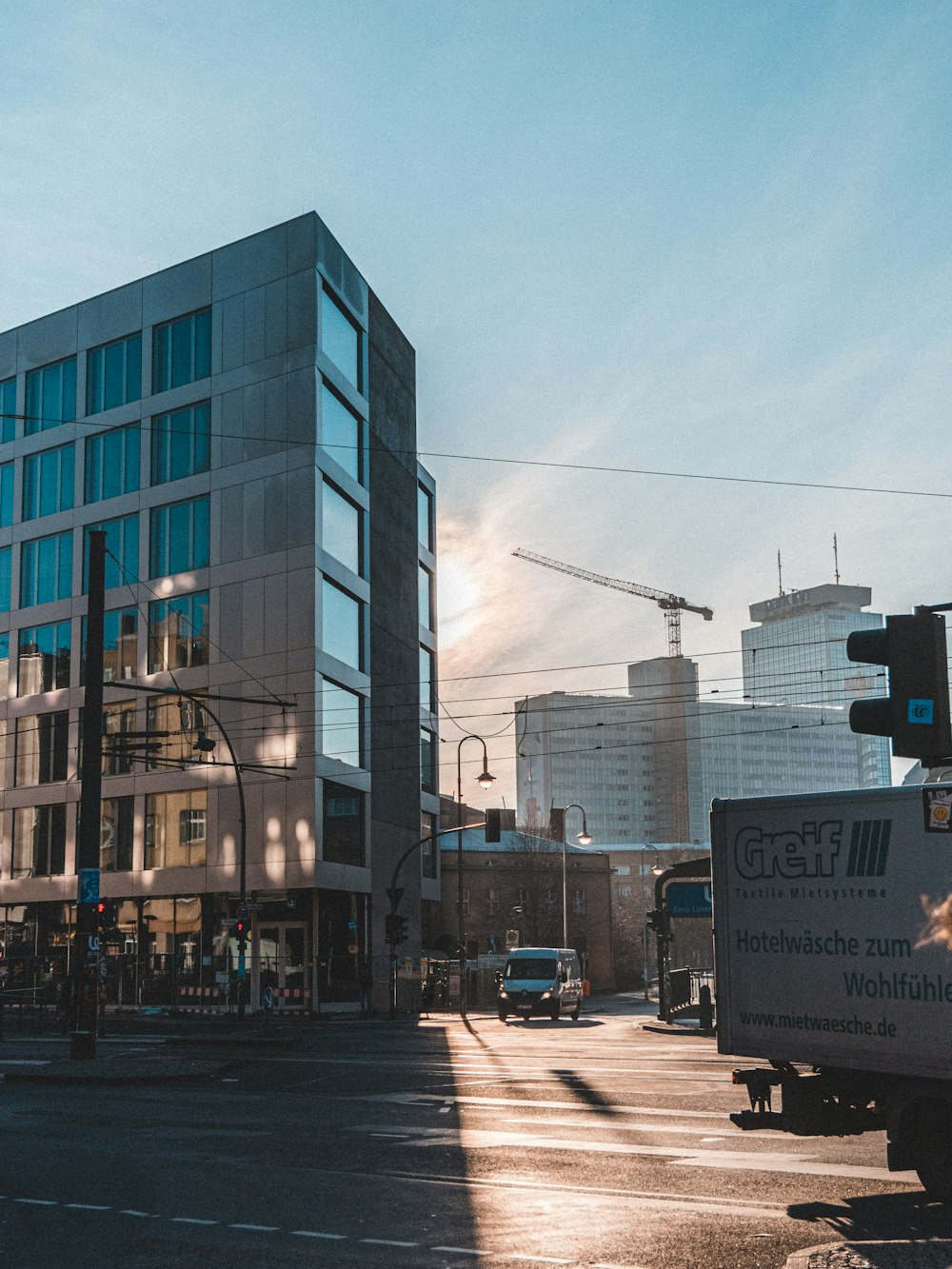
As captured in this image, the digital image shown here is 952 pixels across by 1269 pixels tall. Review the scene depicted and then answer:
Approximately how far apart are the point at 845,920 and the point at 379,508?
147 ft

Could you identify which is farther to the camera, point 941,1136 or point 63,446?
point 63,446

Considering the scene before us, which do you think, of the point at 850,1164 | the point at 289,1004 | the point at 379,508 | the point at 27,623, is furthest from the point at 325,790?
the point at 850,1164

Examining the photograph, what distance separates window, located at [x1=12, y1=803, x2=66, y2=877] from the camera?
51938 mm

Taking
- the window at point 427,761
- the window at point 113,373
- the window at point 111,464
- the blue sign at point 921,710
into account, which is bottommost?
the blue sign at point 921,710

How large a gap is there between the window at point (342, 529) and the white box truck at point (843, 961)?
37.5m

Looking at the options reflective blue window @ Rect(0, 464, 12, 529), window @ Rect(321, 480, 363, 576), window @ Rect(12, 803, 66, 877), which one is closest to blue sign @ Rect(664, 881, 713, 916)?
window @ Rect(321, 480, 363, 576)

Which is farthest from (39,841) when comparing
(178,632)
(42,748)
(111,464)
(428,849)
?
(428,849)

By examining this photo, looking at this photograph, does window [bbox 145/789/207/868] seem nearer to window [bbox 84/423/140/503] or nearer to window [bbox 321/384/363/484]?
window [bbox 84/423/140/503]

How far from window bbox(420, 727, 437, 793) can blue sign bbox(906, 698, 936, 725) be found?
4977 centimetres

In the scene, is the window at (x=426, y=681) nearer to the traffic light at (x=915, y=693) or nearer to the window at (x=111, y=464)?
the window at (x=111, y=464)

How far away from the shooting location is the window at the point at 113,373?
52906mm

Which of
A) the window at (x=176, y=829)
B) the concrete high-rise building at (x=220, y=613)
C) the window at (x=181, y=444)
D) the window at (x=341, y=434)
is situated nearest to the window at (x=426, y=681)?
the concrete high-rise building at (x=220, y=613)

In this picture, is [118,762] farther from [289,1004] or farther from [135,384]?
[135,384]

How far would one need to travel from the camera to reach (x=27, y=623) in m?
54.5
